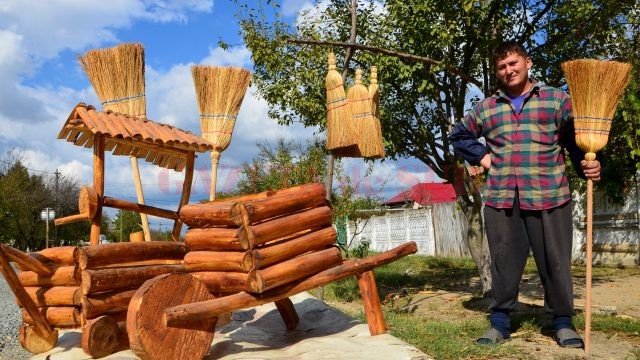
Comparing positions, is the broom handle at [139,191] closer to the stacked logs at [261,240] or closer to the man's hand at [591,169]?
the stacked logs at [261,240]

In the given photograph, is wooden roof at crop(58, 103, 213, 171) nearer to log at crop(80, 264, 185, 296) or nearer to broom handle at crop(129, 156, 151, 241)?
broom handle at crop(129, 156, 151, 241)

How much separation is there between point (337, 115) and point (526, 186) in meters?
1.74

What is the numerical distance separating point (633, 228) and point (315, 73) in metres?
8.29

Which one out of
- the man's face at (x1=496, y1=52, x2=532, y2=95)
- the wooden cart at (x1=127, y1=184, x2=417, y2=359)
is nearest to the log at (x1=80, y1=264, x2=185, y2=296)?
the wooden cart at (x1=127, y1=184, x2=417, y2=359)

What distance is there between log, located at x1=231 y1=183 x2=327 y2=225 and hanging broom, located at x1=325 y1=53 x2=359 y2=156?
136cm

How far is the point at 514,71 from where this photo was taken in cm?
393

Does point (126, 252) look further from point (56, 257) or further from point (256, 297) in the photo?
point (256, 297)

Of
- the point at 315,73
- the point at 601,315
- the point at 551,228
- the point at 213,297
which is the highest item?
the point at 315,73

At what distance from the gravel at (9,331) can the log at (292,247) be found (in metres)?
2.76

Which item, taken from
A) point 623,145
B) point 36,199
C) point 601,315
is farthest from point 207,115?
point 36,199

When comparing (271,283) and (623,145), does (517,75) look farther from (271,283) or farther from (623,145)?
(623,145)

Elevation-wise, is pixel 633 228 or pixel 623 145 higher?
pixel 623 145

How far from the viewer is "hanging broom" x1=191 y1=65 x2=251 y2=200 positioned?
16.0 ft

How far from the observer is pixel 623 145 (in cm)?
926
